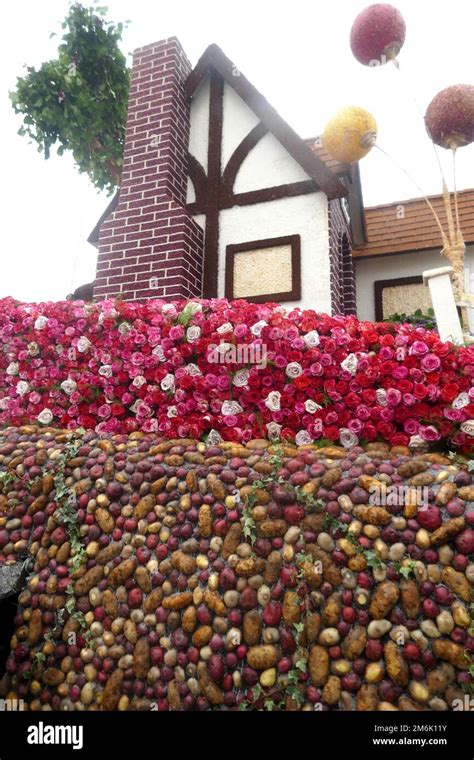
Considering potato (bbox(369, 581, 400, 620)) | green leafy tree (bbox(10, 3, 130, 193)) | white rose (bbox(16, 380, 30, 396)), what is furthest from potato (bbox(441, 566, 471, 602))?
green leafy tree (bbox(10, 3, 130, 193))

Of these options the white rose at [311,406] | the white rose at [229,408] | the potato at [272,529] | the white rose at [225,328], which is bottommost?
the potato at [272,529]

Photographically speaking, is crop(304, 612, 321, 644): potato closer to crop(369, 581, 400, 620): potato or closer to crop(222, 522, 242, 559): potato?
crop(369, 581, 400, 620): potato

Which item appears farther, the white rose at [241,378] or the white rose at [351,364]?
the white rose at [241,378]

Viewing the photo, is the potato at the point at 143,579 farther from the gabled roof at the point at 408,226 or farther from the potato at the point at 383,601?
the gabled roof at the point at 408,226

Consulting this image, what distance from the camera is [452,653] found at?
2.01 m

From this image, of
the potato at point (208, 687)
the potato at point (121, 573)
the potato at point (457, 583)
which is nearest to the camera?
the potato at point (457, 583)

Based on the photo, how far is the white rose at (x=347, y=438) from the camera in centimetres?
304

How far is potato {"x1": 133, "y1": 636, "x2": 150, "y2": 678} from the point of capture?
7.84ft

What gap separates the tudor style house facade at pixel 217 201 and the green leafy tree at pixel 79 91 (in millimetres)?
4053

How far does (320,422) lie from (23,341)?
281 centimetres

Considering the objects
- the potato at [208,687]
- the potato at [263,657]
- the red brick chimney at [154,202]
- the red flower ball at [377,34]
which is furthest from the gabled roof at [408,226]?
the potato at [208,687]

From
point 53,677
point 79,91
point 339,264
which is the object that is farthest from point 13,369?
point 79,91

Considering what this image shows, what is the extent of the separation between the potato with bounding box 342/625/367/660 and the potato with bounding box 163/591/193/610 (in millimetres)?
782
